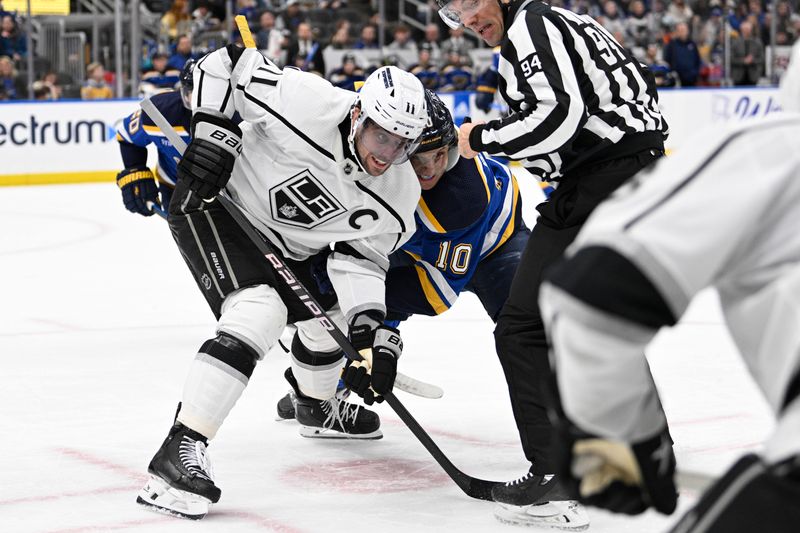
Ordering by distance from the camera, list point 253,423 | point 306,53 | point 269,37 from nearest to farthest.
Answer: point 253,423, point 269,37, point 306,53

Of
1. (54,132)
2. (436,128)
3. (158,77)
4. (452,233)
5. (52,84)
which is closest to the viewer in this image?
(436,128)

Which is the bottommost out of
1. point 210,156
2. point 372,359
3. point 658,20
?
point 658,20

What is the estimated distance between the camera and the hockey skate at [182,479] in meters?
2.57

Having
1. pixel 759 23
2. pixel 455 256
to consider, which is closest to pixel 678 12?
pixel 759 23

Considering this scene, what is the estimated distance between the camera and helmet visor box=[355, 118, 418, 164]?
8.86 feet

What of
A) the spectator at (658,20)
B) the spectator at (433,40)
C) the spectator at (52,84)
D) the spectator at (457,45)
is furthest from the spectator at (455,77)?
the spectator at (52,84)

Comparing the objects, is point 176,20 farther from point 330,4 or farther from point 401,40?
point 401,40

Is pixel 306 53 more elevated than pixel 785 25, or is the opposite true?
pixel 785 25

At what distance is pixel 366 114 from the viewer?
2.69 m

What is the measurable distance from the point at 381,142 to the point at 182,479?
0.83 meters

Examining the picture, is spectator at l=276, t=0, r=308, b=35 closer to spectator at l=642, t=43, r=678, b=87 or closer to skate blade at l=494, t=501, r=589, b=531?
spectator at l=642, t=43, r=678, b=87

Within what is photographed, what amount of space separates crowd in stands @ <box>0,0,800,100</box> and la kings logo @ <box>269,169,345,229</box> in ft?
22.8

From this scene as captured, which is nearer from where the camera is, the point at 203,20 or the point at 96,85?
the point at 96,85

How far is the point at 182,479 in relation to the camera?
2561 millimetres
